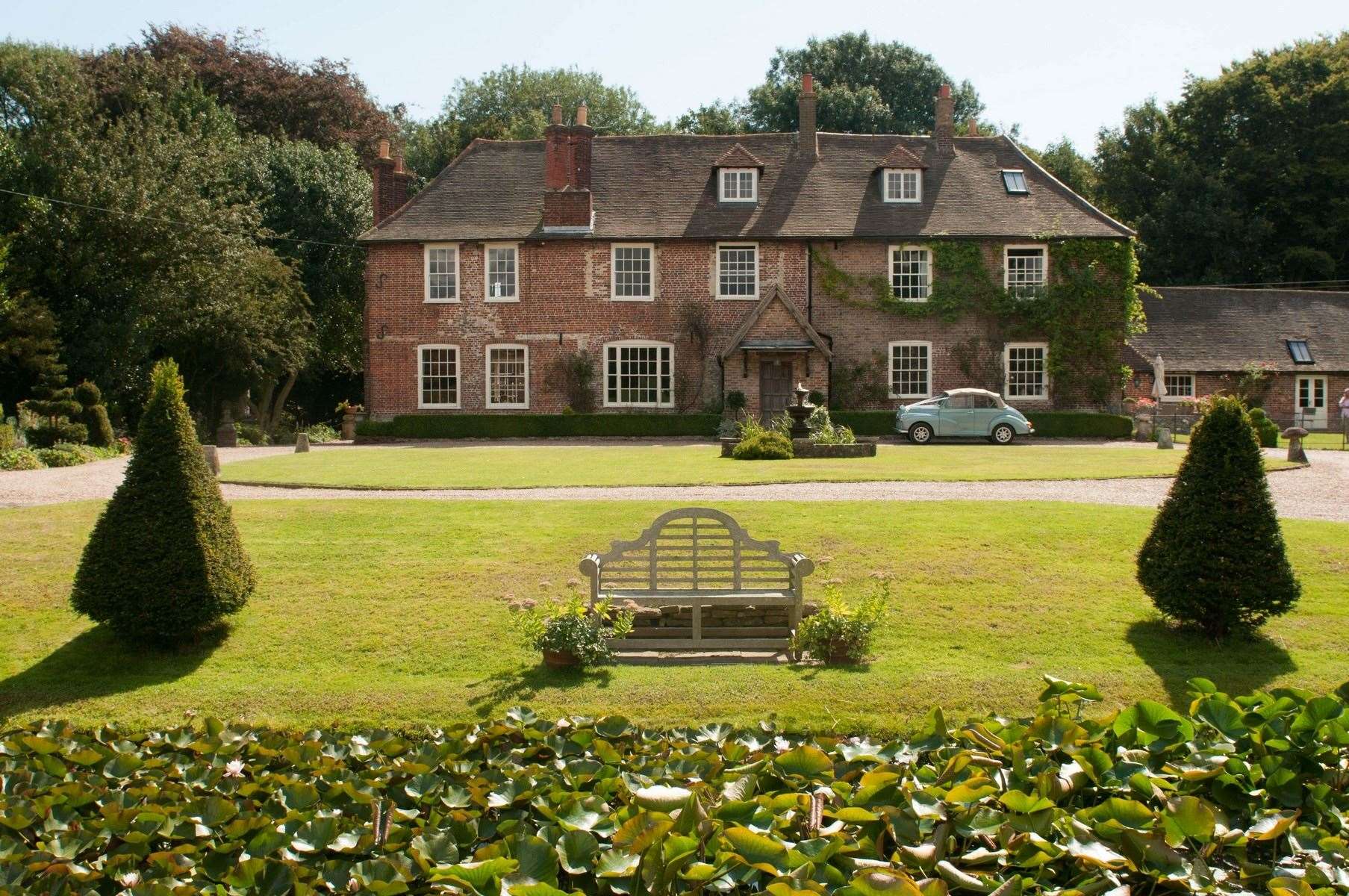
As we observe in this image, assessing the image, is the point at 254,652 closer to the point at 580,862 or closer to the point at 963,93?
the point at 580,862

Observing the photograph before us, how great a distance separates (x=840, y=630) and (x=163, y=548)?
5.80 meters

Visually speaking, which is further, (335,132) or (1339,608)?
(335,132)

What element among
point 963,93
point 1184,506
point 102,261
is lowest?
point 1184,506

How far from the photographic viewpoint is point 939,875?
397 cm

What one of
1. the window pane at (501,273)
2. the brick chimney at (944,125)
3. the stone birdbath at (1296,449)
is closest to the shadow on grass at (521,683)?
the stone birdbath at (1296,449)

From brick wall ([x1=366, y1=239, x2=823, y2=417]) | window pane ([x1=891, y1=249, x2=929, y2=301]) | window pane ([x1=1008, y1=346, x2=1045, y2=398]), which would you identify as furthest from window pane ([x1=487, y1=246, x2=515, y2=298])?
window pane ([x1=1008, y1=346, x2=1045, y2=398])

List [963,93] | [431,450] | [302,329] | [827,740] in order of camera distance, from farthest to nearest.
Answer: [963,93], [302,329], [431,450], [827,740]

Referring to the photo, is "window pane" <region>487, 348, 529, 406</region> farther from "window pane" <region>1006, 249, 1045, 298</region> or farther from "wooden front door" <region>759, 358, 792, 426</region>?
"window pane" <region>1006, 249, 1045, 298</region>

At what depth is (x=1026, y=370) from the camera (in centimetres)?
3609

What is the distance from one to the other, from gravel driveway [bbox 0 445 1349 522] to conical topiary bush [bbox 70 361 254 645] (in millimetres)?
5890

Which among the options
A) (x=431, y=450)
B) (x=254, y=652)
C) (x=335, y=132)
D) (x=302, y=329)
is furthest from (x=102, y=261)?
(x=254, y=652)

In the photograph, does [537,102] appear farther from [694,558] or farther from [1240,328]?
[694,558]

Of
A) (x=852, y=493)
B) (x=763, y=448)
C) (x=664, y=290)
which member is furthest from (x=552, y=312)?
(x=852, y=493)

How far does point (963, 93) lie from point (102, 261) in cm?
4643
